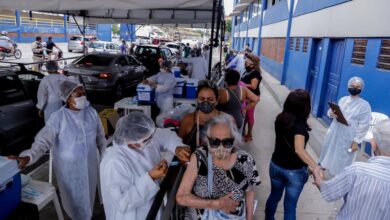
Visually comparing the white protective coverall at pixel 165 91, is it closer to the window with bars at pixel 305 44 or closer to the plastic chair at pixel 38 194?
the plastic chair at pixel 38 194

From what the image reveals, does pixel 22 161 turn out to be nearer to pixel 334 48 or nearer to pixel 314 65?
pixel 334 48

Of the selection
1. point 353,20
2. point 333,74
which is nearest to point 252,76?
point 353,20

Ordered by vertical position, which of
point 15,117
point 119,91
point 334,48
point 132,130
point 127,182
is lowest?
point 119,91

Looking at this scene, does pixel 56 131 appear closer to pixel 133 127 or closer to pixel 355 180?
pixel 133 127

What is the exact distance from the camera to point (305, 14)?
34.2 ft

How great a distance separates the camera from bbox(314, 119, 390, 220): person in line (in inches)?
70.2

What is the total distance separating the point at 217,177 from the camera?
198 centimetres

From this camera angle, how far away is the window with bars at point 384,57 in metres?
5.08

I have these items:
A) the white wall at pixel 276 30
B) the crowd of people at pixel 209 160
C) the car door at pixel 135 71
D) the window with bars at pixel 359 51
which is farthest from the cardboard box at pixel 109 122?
the white wall at pixel 276 30

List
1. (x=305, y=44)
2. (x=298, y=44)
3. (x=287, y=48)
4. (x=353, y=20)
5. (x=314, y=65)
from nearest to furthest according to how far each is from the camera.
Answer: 1. (x=353, y=20)
2. (x=314, y=65)
3. (x=305, y=44)
4. (x=298, y=44)
5. (x=287, y=48)

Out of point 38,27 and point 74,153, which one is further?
point 38,27

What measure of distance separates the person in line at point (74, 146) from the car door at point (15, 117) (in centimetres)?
231

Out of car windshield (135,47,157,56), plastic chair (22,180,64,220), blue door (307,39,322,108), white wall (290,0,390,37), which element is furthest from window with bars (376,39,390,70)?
car windshield (135,47,157,56)

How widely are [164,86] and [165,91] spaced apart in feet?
0.35
